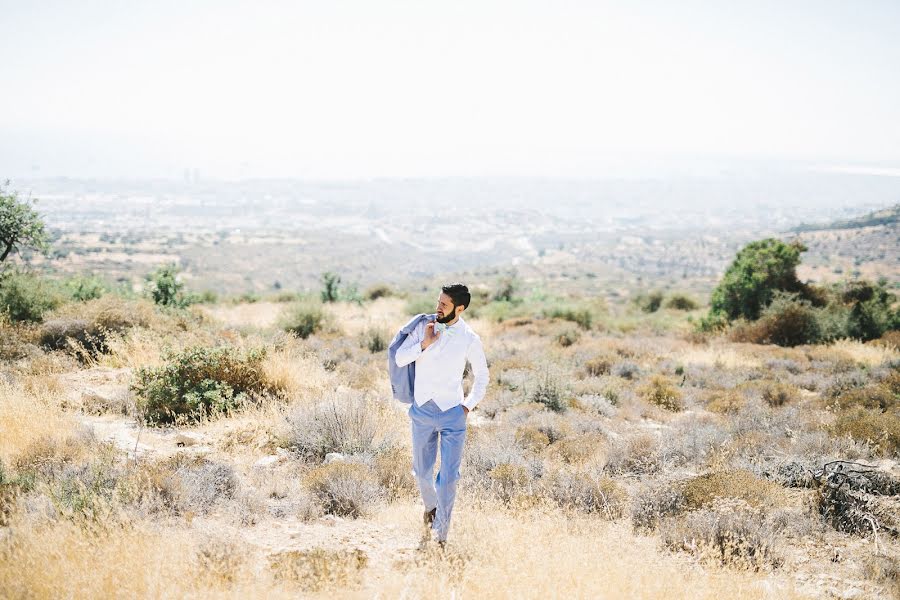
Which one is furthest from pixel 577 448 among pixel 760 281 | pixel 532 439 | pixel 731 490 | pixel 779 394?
pixel 760 281

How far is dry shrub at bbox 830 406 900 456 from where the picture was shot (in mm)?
6284

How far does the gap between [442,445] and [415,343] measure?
87 centimetres

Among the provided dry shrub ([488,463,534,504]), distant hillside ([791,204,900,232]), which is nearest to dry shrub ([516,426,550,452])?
dry shrub ([488,463,534,504])

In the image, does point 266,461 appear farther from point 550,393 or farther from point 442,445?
point 550,393

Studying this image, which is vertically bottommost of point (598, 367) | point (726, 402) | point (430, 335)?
point (598, 367)

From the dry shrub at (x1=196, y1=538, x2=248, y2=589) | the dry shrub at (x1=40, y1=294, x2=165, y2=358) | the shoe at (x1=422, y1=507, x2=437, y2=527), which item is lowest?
the shoe at (x1=422, y1=507, x2=437, y2=527)

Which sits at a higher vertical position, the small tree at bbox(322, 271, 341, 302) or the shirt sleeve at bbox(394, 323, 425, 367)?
the shirt sleeve at bbox(394, 323, 425, 367)

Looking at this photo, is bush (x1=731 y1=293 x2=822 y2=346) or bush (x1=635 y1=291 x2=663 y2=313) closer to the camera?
bush (x1=731 y1=293 x2=822 y2=346)

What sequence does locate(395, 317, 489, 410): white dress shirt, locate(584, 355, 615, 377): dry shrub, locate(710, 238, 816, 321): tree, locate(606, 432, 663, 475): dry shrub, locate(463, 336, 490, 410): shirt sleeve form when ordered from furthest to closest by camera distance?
locate(710, 238, 816, 321): tree → locate(584, 355, 615, 377): dry shrub → locate(606, 432, 663, 475): dry shrub → locate(463, 336, 490, 410): shirt sleeve → locate(395, 317, 489, 410): white dress shirt

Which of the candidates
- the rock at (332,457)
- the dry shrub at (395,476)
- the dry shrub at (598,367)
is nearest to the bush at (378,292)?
the dry shrub at (598,367)

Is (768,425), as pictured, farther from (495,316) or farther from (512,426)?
(495,316)

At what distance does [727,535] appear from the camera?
4.36m

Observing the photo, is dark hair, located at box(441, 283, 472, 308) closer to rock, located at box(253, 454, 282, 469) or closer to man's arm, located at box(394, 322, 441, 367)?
man's arm, located at box(394, 322, 441, 367)

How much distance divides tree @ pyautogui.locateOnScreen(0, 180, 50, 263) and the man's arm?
11.9 meters
